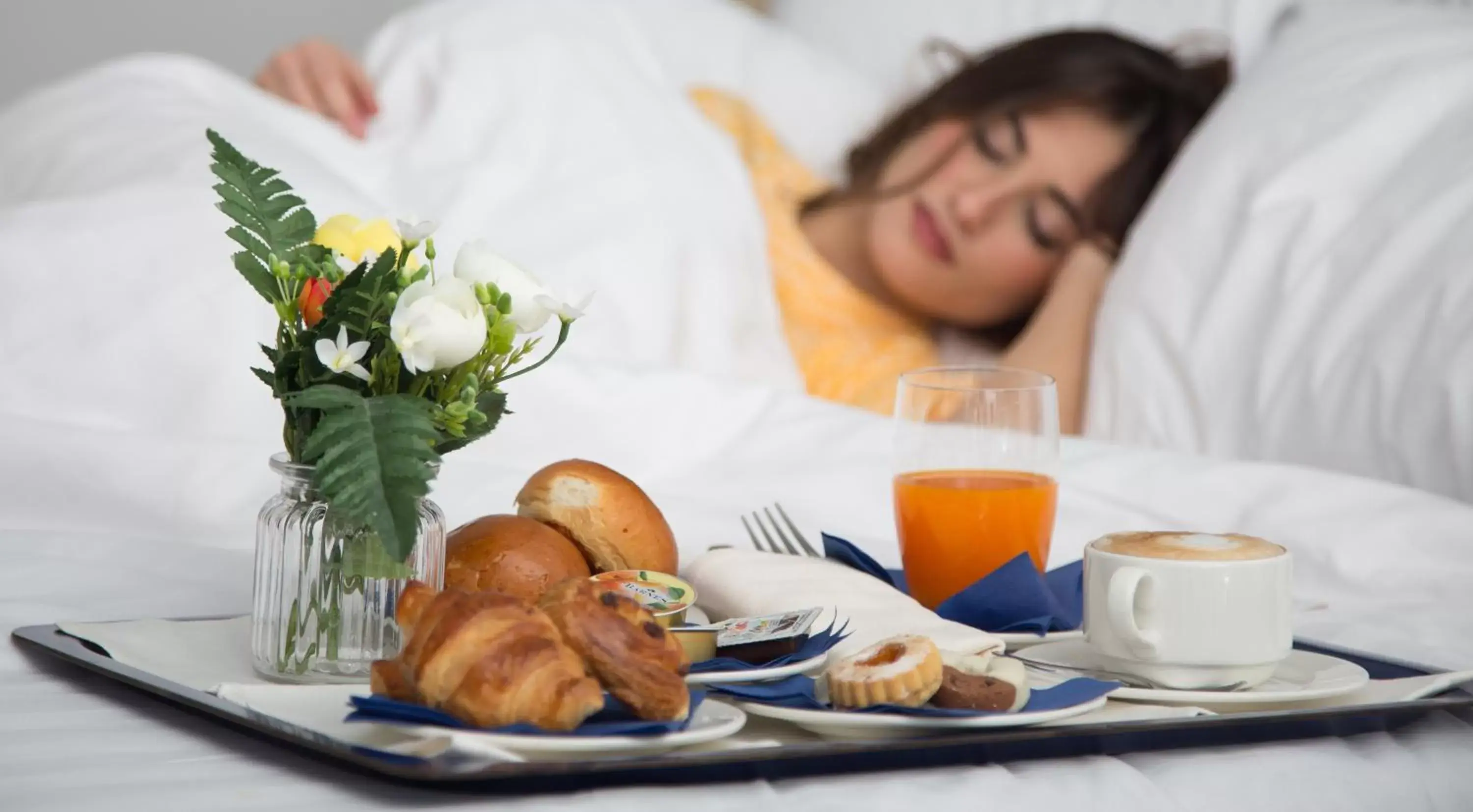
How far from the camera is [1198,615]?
0.60m

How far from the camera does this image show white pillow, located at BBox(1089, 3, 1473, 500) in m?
1.11

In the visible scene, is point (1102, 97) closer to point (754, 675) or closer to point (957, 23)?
point (957, 23)

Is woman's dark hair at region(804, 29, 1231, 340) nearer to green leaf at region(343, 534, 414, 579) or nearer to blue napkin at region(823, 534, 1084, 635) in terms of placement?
blue napkin at region(823, 534, 1084, 635)

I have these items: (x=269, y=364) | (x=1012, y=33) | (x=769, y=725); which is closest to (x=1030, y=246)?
(x=1012, y=33)

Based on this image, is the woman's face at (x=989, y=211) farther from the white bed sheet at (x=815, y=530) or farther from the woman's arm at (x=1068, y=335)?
the white bed sheet at (x=815, y=530)

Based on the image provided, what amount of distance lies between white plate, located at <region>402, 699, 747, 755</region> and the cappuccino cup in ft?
0.64

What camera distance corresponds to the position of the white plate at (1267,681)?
0.58 m

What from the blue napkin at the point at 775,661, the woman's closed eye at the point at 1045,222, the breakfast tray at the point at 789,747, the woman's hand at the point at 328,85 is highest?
the woman's hand at the point at 328,85

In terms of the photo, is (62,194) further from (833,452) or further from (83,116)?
(833,452)

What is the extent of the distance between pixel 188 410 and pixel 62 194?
0.35m

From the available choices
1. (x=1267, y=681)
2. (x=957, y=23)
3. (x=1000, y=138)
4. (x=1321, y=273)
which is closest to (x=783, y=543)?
(x=1267, y=681)

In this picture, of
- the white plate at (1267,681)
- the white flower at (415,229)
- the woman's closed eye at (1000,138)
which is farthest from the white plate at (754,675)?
the woman's closed eye at (1000,138)

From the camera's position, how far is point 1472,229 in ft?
3.68

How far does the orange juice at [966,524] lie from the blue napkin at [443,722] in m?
0.34
